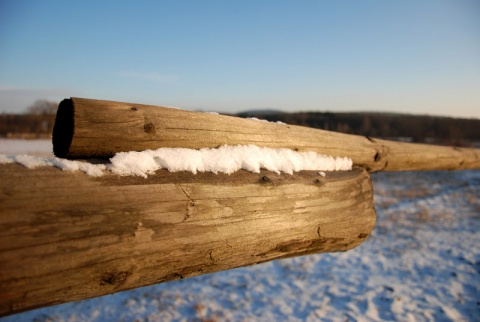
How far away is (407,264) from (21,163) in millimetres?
6449

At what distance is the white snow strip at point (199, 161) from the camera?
1036mm

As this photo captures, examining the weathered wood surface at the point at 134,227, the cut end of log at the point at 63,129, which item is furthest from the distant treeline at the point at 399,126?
the cut end of log at the point at 63,129

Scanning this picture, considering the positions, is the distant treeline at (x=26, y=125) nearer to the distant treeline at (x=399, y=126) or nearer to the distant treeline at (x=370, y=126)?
the distant treeline at (x=370, y=126)

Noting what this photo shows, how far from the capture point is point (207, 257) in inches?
49.3

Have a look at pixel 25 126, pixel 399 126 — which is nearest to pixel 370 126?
pixel 399 126

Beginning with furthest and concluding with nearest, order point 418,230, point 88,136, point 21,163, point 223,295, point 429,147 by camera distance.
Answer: point 418,230 < point 223,295 < point 429,147 < point 88,136 < point 21,163

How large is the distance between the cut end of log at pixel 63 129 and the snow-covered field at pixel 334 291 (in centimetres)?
366

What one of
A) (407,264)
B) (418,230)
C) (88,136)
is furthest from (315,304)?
(418,230)

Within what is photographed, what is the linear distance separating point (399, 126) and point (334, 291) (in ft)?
105

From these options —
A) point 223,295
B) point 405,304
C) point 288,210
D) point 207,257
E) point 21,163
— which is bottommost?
point 223,295

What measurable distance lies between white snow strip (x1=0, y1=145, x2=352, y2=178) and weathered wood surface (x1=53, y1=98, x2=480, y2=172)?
0.15ft

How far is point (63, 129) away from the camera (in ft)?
3.82

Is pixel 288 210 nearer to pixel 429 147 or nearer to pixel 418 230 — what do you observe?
pixel 429 147

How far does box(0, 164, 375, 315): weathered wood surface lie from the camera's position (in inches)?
34.2
